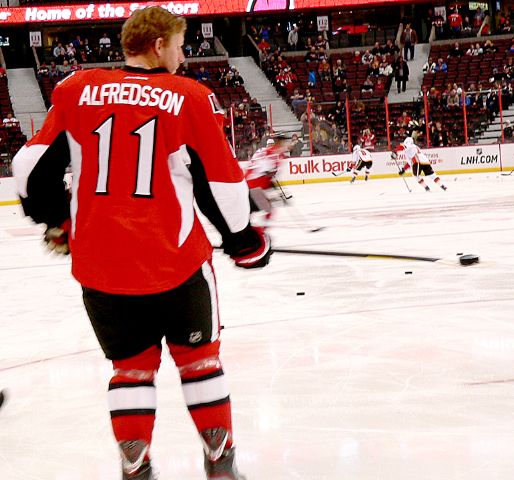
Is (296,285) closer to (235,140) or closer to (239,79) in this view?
(235,140)

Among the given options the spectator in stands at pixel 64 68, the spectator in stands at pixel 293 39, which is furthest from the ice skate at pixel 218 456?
the spectator in stands at pixel 293 39

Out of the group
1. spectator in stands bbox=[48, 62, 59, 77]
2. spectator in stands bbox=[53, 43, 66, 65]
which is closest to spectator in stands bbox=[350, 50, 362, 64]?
spectator in stands bbox=[53, 43, 66, 65]

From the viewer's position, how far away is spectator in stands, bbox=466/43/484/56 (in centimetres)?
2028

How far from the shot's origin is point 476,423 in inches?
75.8

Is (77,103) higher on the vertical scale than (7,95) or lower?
higher

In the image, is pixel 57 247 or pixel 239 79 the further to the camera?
pixel 239 79

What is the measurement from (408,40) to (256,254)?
20.9 metres

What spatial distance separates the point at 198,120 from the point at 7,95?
18.8 metres

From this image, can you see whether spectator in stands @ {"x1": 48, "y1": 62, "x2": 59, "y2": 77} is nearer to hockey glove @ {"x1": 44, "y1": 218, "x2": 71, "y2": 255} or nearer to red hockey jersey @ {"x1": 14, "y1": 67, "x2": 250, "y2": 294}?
hockey glove @ {"x1": 44, "y1": 218, "x2": 71, "y2": 255}

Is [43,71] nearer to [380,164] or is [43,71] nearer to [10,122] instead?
[10,122]

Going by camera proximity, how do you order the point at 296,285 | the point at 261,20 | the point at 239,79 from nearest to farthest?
the point at 296,285 < the point at 239,79 < the point at 261,20

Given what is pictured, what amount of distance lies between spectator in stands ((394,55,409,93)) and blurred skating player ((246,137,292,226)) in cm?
1628

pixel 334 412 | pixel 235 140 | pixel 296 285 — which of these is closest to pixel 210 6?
pixel 235 140

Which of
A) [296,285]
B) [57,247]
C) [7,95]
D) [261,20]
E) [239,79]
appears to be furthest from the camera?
[261,20]
